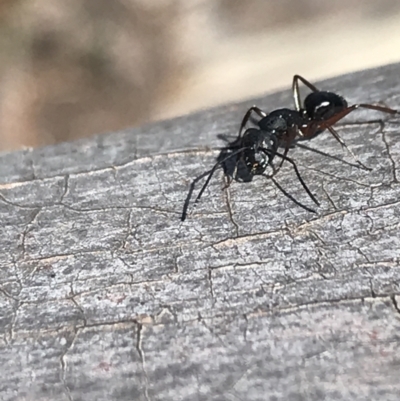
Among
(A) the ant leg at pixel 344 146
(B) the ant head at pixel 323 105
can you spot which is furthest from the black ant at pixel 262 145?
(A) the ant leg at pixel 344 146

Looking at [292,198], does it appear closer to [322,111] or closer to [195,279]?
[195,279]

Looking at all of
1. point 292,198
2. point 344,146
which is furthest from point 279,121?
point 292,198

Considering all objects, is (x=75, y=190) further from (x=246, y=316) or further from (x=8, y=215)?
(x=246, y=316)

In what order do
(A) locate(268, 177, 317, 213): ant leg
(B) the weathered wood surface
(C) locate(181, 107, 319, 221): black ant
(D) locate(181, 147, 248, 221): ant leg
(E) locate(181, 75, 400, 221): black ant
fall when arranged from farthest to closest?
(E) locate(181, 75, 400, 221): black ant, (C) locate(181, 107, 319, 221): black ant, (D) locate(181, 147, 248, 221): ant leg, (A) locate(268, 177, 317, 213): ant leg, (B) the weathered wood surface

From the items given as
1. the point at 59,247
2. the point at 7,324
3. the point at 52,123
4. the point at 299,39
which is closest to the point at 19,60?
the point at 52,123

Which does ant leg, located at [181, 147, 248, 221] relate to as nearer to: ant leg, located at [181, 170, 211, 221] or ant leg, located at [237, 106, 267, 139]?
ant leg, located at [181, 170, 211, 221]

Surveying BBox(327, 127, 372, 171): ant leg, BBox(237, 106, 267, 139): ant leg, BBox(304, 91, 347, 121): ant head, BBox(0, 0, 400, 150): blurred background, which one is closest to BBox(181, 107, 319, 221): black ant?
BBox(237, 106, 267, 139): ant leg
